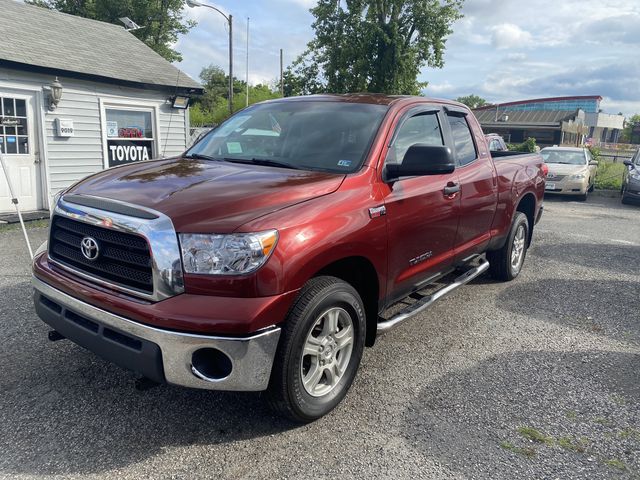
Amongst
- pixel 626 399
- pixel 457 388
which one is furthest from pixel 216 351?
pixel 626 399

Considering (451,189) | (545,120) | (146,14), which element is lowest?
(451,189)

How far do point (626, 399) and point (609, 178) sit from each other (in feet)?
59.2

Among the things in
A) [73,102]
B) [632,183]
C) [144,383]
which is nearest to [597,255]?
[144,383]

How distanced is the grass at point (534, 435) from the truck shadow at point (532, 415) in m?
0.01

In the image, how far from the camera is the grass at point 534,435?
2822 mm

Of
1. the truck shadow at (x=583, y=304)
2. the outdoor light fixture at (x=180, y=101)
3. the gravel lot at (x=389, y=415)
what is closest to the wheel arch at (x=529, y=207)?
the truck shadow at (x=583, y=304)

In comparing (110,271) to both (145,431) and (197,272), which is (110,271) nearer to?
(197,272)

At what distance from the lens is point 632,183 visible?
13750 mm

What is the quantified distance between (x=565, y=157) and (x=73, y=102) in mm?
13739

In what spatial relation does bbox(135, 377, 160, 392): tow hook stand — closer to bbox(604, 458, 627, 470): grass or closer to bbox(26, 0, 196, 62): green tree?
bbox(604, 458, 627, 470): grass

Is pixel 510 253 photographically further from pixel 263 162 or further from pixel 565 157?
pixel 565 157

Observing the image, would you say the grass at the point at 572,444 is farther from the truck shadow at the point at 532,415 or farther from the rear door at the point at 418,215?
the rear door at the point at 418,215

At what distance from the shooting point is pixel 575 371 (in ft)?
12.1

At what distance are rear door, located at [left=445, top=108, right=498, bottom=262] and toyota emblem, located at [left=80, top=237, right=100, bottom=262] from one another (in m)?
2.81
